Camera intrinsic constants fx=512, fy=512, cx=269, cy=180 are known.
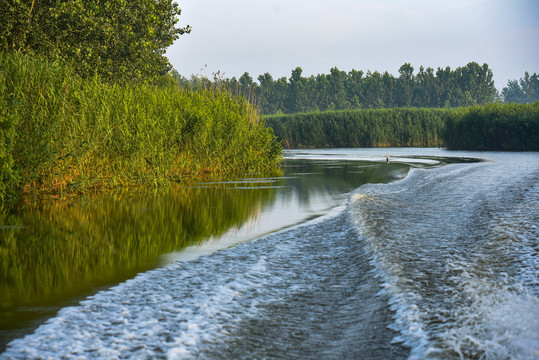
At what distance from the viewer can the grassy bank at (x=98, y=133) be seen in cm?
876

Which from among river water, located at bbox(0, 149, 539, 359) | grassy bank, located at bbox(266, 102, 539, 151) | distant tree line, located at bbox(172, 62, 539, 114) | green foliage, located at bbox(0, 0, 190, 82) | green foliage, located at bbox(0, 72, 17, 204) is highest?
distant tree line, located at bbox(172, 62, 539, 114)

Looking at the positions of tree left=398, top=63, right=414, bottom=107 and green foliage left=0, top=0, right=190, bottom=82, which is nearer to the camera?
green foliage left=0, top=0, right=190, bottom=82

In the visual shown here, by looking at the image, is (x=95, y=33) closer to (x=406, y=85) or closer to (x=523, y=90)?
(x=406, y=85)

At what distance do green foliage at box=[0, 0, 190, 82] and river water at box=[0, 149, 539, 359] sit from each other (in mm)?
8114

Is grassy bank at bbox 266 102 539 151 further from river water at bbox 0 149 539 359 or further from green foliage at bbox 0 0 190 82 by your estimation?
river water at bbox 0 149 539 359

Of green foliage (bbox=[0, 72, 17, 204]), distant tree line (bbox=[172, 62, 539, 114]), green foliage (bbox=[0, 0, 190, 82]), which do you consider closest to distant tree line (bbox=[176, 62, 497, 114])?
distant tree line (bbox=[172, 62, 539, 114])

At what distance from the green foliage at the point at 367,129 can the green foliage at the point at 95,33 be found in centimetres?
2407

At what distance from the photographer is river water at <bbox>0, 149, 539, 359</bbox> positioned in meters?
2.92

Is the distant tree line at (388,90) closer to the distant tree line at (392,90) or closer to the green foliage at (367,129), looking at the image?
the distant tree line at (392,90)

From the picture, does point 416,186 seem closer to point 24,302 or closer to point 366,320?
point 366,320

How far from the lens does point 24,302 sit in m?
3.77

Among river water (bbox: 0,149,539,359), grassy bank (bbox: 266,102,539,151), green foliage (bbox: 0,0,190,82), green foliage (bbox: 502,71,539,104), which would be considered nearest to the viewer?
river water (bbox: 0,149,539,359)

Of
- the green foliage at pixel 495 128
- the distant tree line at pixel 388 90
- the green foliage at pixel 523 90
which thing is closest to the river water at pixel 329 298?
the green foliage at pixel 495 128

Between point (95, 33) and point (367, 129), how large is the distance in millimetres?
30990
